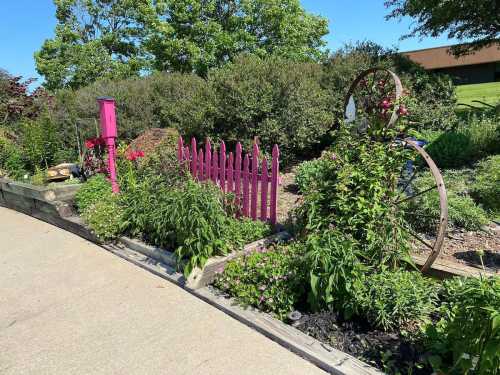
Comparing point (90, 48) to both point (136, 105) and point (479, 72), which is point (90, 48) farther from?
point (479, 72)

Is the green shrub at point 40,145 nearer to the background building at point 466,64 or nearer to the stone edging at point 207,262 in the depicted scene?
the stone edging at point 207,262

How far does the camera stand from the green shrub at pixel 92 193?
5.45 meters

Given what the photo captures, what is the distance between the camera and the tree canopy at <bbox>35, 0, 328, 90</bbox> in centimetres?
1948

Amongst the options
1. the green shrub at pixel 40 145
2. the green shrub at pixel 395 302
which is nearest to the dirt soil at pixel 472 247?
the green shrub at pixel 395 302

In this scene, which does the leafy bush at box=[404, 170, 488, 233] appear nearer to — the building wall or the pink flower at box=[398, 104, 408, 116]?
the pink flower at box=[398, 104, 408, 116]

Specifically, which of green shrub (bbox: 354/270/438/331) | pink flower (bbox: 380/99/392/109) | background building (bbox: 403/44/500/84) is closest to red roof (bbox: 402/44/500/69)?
background building (bbox: 403/44/500/84)

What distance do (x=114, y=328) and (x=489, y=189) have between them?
15.4 ft

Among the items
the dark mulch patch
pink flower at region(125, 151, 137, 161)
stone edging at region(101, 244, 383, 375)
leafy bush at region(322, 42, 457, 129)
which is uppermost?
leafy bush at region(322, 42, 457, 129)

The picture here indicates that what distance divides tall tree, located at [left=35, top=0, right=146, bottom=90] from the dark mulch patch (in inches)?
914

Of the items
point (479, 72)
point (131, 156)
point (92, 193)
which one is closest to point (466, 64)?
point (479, 72)

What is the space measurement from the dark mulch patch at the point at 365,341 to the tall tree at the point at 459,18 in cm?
1003

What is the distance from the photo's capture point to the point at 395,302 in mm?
2598

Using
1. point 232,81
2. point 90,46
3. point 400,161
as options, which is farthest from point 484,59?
point 400,161

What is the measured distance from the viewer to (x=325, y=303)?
9.41 feet
